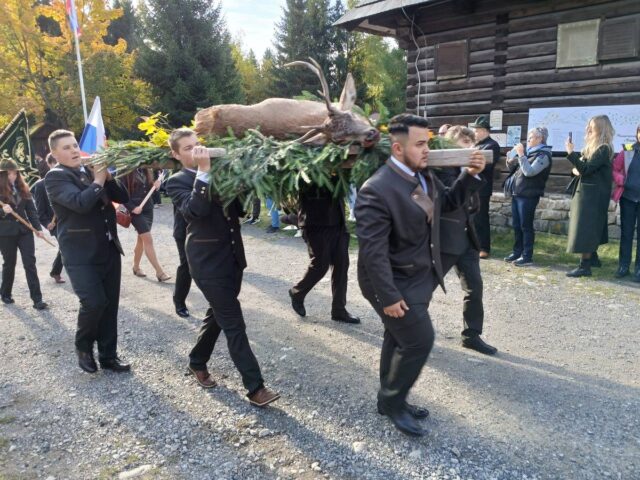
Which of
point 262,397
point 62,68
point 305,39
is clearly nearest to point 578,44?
point 262,397

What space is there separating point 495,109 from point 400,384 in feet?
28.3

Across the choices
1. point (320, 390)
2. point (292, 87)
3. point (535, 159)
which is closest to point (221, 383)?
point (320, 390)

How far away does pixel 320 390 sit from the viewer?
4.10 m

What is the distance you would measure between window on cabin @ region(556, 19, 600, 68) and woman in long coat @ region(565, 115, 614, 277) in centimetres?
295

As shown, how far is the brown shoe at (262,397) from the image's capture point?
3.77 m

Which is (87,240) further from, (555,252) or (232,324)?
(555,252)

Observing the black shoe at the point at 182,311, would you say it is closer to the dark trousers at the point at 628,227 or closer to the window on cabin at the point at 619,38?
the dark trousers at the point at 628,227

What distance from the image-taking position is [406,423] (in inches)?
134

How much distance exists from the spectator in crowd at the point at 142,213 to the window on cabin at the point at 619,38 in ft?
26.5

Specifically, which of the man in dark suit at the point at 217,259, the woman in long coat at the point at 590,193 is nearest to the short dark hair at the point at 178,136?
the man in dark suit at the point at 217,259

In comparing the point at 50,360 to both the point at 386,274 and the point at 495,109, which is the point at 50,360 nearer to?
the point at 386,274

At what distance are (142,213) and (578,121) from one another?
7980 mm

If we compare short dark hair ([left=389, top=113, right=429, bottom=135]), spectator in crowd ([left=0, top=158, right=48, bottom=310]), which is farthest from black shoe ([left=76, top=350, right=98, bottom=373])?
short dark hair ([left=389, top=113, right=429, bottom=135])

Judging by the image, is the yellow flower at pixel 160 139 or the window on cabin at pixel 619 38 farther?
the window on cabin at pixel 619 38
